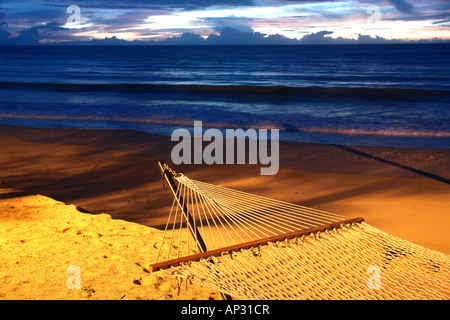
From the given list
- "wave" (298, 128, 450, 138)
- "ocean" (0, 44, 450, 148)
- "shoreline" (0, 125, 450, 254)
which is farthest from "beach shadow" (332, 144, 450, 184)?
"wave" (298, 128, 450, 138)

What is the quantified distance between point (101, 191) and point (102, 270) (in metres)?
2.20

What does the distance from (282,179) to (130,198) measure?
2.01 meters

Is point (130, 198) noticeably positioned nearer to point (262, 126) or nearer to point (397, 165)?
point (397, 165)

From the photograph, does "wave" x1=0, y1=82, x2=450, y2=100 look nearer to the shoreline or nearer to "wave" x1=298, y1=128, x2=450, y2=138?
"wave" x1=298, y1=128, x2=450, y2=138

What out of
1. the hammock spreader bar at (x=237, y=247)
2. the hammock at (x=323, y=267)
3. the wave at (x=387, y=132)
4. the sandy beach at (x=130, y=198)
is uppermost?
the hammock spreader bar at (x=237, y=247)

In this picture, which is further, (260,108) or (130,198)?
(260,108)

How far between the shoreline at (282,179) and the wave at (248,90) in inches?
402

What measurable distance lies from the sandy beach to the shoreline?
1 centimetres

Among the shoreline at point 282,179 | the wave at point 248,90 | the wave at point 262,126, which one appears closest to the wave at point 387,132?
the wave at point 262,126

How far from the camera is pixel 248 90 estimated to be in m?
18.6

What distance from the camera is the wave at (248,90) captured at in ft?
54.5

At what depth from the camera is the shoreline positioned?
14.4ft

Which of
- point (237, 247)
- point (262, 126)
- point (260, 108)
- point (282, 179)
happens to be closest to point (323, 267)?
point (237, 247)

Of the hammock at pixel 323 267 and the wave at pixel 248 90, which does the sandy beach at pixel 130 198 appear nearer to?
the hammock at pixel 323 267
